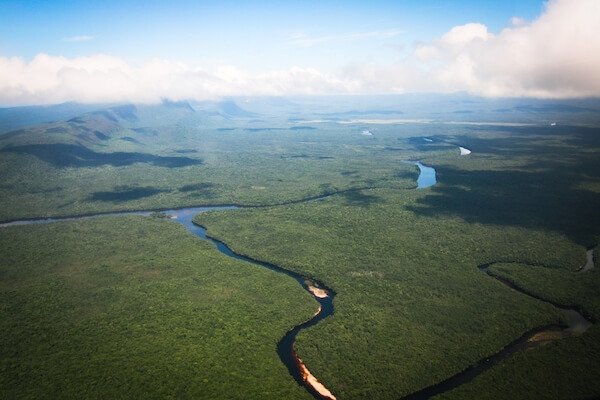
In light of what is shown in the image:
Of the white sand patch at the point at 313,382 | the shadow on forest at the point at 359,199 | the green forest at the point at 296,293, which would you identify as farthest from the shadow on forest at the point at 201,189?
the white sand patch at the point at 313,382

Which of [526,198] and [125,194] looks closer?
[526,198]

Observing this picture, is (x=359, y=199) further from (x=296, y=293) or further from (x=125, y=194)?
(x=125, y=194)

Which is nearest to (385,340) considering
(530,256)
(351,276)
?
(351,276)

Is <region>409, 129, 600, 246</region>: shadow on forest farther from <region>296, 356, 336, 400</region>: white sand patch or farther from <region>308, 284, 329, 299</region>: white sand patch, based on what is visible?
<region>296, 356, 336, 400</region>: white sand patch

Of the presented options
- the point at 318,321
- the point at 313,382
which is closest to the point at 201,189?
the point at 318,321

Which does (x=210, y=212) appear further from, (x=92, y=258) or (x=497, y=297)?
(x=497, y=297)

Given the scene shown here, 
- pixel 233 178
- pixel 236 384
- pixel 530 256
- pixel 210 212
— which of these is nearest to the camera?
pixel 236 384
